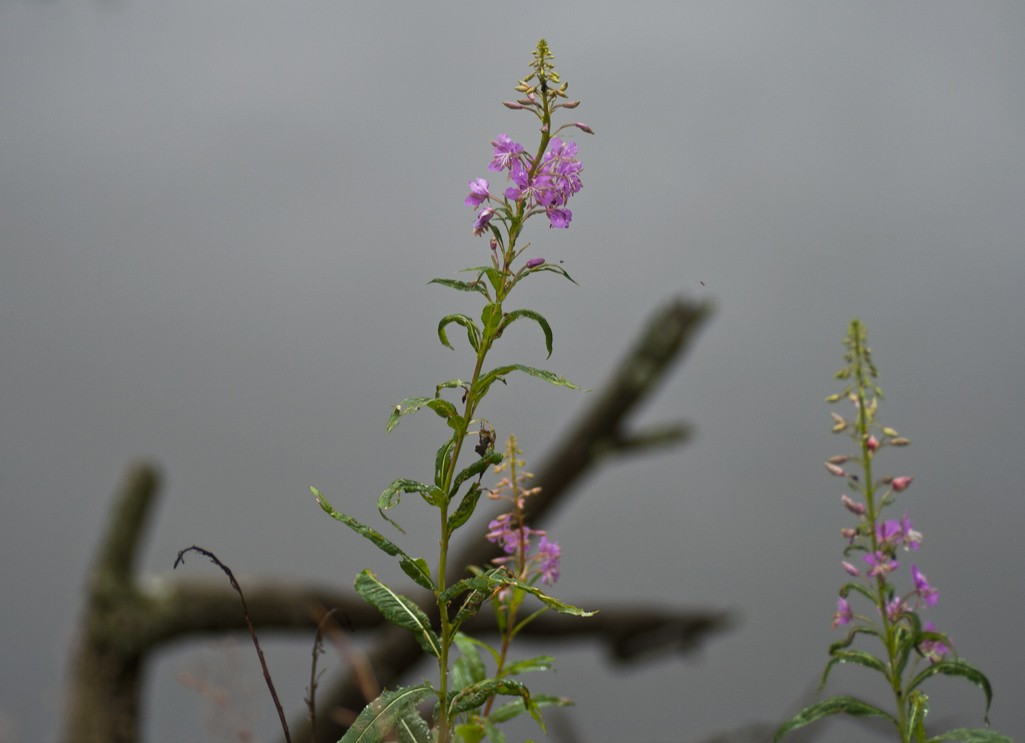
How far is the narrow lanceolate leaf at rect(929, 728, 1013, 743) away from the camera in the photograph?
561 mm

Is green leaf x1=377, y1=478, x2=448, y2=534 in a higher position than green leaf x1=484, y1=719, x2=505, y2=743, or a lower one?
higher

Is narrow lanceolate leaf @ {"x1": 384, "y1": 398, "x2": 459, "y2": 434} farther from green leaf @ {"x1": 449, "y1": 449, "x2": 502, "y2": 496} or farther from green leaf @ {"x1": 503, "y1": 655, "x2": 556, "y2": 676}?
green leaf @ {"x1": 503, "y1": 655, "x2": 556, "y2": 676}

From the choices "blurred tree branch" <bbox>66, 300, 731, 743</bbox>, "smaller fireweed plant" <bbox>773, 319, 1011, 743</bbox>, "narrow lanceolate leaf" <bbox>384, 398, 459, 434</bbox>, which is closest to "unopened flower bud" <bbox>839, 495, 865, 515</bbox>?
"smaller fireweed plant" <bbox>773, 319, 1011, 743</bbox>

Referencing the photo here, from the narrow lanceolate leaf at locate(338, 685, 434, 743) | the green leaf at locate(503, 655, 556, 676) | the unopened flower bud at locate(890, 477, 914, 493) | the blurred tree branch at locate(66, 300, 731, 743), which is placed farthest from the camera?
the blurred tree branch at locate(66, 300, 731, 743)

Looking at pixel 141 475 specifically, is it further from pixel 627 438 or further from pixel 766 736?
pixel 766 736

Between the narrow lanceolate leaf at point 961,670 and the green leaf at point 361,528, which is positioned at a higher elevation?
the green leaf at point 361,528

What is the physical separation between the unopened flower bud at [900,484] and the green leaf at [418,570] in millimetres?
448

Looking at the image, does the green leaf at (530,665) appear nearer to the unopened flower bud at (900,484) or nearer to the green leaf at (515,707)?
the green leaf at (515,707)

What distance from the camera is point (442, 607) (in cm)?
42

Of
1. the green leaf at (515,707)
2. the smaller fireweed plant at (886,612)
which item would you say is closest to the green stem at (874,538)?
the smaller fireweed plant at (886,612)

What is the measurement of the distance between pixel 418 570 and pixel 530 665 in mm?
155

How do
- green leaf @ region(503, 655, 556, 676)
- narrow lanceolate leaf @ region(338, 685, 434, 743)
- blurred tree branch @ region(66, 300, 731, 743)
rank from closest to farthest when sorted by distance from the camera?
narrow lanceolate leaf @ region(338, 685, 434, 743)
green leaf @ region(503, 655, 556, 676)
blurred tree branch @ region(66, 300, 731, 743)

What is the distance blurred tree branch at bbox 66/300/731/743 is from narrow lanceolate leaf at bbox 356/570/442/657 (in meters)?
1.94

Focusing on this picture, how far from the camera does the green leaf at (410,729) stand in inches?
16.7
